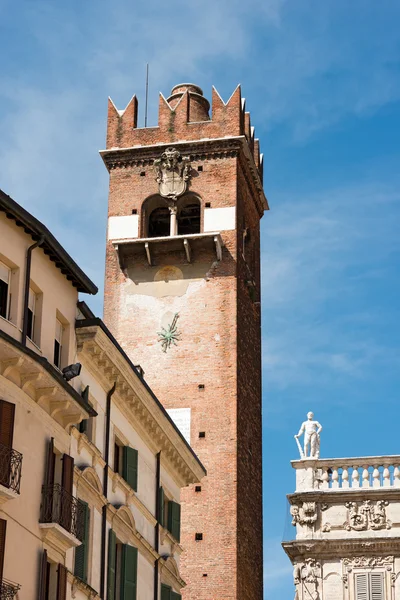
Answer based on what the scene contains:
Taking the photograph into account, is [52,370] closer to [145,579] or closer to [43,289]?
[43,289]

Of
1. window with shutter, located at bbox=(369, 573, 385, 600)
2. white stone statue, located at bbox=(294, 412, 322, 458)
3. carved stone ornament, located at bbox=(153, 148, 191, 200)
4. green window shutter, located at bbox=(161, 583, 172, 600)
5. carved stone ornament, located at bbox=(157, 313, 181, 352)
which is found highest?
carved stone ornament, located at bbox=(153, 148, 191, 200)

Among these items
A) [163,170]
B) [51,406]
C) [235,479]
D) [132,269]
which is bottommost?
[51,406]

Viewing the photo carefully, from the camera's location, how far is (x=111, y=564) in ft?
93.3

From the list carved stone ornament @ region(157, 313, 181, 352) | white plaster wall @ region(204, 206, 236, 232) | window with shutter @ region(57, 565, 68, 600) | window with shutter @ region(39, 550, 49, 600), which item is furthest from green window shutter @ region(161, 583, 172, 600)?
white plaster wall @ region(204, 206, 236, 232)

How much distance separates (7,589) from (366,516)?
1943 cm

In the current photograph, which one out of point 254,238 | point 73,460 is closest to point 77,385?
point 73,460

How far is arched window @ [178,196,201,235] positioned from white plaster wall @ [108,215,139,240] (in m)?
1.94

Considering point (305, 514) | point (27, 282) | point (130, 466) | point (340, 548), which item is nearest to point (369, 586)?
point (340, 548)

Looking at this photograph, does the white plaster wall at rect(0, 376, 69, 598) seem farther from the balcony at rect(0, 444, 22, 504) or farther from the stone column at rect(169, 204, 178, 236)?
the stone column at rect(169, 204, 178, 236)

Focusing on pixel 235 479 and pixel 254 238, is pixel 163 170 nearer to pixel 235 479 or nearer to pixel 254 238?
pixel 254 238

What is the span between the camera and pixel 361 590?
3834cm

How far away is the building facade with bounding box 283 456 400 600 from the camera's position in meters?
38.5

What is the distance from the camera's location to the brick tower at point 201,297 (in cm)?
4856

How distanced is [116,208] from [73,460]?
30.1 meters
